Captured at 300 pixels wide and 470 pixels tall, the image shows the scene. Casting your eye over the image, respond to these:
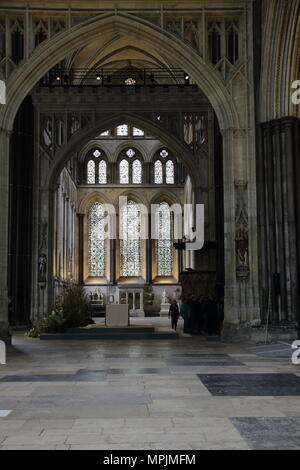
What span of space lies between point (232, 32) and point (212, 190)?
24.1ft

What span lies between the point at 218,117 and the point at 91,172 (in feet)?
72.6

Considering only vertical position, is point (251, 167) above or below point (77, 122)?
below

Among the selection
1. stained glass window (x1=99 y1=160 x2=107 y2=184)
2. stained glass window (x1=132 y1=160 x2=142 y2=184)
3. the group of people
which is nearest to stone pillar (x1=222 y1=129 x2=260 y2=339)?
the group of people

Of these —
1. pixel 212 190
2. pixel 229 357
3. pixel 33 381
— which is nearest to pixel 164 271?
pixel 212 190

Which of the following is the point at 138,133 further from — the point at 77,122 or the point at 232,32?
the point at 232,32

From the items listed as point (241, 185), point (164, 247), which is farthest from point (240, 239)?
point (164, 247)

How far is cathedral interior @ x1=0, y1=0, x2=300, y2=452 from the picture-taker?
14.4 m

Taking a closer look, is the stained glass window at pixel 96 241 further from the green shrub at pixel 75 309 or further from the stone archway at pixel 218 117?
the stone archway at pixel 218 117

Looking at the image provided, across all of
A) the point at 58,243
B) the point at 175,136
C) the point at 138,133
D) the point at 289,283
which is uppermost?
the point at 138,133

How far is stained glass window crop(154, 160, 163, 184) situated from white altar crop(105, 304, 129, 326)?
1898cm

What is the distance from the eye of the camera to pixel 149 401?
642 cm

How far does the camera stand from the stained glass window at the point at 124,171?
36.6 meters
